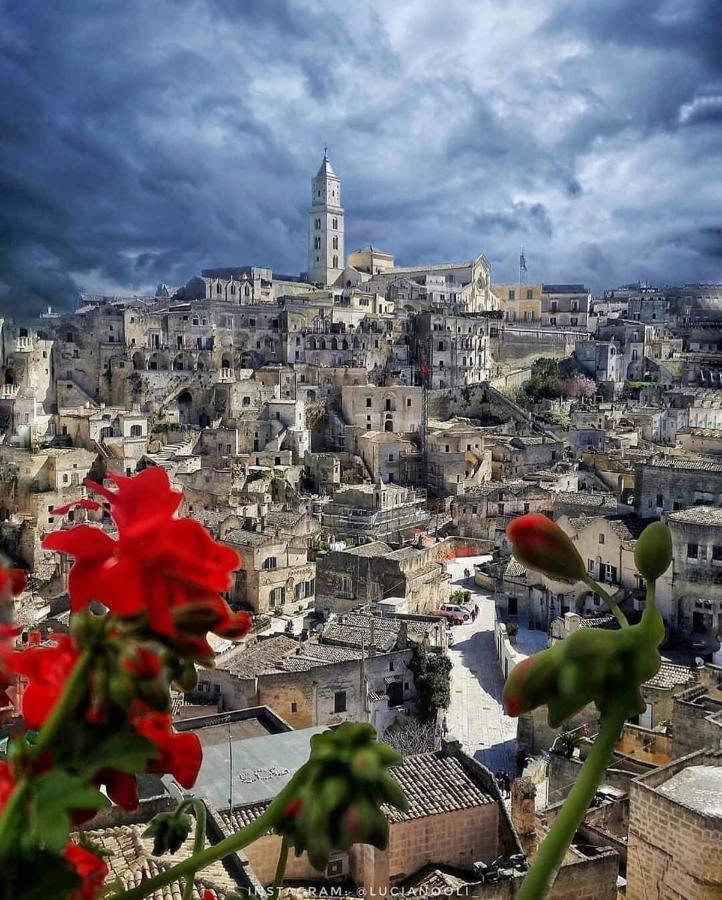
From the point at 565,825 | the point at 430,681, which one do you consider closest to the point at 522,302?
the point at 430,681

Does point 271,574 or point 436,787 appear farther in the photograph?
point 271,574

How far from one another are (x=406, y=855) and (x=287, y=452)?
96.6 ft

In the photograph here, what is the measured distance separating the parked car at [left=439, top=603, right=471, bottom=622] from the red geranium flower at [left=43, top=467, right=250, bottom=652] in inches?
883

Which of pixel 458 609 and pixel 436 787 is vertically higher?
pixel 436 787

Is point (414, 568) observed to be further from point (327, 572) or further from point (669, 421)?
point (669, 421)

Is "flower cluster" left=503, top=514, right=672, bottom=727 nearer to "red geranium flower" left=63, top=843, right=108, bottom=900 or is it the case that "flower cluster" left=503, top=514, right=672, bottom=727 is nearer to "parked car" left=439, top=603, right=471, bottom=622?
"red geranium flower" left=63, top=843, right=108, bottom=900

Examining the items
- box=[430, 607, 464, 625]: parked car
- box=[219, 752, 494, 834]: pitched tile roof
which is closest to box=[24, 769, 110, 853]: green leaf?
box=[219, 752, 494, 834]: pitched tile roof

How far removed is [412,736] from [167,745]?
15237 millimetres

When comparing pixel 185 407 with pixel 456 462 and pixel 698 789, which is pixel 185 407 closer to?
pixel 456 462

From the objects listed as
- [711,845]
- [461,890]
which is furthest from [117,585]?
[711,845]

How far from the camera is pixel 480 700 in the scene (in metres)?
18.3

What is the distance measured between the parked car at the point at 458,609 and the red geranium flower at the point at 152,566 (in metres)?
22.4

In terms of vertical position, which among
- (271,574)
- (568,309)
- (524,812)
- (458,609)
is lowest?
(458,609)

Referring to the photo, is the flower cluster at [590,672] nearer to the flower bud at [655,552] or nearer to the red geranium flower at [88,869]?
the flower bud at [655,552]
